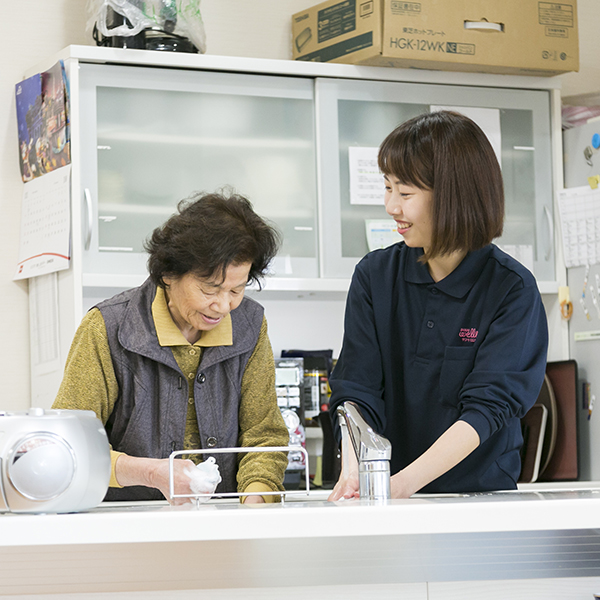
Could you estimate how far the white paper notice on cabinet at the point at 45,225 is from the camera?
224 centimetres

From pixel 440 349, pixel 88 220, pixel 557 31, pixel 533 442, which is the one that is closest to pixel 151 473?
pixel 440 349

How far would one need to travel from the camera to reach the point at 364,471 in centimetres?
105

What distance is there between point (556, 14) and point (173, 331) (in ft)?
5.32

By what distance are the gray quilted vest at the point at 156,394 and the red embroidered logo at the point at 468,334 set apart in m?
0.38

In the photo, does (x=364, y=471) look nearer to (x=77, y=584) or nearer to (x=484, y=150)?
(x=77, y=584)

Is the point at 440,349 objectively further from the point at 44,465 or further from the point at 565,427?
the point at 565,427

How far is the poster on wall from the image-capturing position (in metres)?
2.23

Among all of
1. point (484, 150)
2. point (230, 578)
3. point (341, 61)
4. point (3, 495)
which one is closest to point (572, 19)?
point (341, 61)

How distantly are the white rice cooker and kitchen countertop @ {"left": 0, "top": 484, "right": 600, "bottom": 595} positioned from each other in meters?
0.02

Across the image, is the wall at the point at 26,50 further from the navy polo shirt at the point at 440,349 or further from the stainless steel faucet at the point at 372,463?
the stainless steel faucet at the point at 372,463

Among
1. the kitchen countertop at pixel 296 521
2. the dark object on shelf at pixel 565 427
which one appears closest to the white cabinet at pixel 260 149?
the dark object on shelf at pixel 565 427

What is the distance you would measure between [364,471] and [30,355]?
1655mm

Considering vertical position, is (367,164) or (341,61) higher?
(341,61)

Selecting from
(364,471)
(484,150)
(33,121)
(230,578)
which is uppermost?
(33,121)
